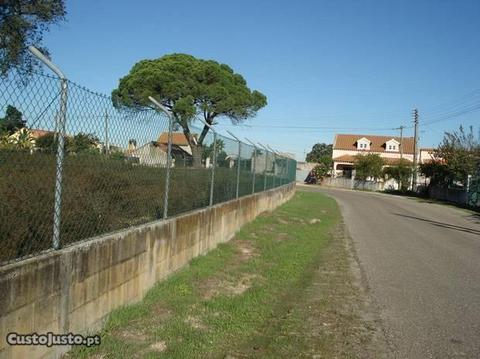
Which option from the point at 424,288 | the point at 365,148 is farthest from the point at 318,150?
the point at 424,288

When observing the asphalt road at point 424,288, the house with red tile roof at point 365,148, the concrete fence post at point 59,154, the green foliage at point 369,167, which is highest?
the house with red tile roof at point 365,148

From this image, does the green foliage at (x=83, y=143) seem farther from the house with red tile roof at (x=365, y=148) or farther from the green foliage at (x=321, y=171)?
the house with red tile roof at (x=365, y=148)

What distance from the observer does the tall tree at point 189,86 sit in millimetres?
46906

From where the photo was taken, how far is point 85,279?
4.79 metres

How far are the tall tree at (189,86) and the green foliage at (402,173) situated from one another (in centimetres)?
1852

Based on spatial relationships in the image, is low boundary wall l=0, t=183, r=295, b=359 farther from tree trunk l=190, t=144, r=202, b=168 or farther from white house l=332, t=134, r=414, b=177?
white house l=332, t=134, r=414, b=177

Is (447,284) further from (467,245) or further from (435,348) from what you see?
(467,245)

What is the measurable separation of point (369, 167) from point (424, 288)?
5529 centimetres

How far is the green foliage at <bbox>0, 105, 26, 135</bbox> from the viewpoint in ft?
13.0

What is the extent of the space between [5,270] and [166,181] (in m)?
3.69

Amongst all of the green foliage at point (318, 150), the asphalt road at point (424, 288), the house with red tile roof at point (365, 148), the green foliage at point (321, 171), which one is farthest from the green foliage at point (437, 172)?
the green foliage at point (318, 150)

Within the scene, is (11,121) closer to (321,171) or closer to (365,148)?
(321,171)

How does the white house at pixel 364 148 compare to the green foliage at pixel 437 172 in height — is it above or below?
above

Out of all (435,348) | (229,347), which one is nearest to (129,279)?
(229,347)
